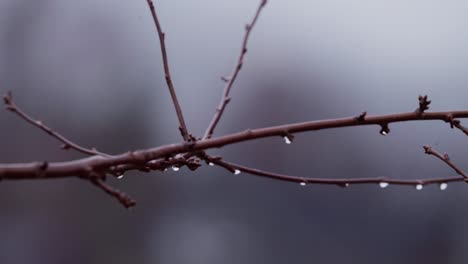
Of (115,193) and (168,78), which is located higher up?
(168,78)

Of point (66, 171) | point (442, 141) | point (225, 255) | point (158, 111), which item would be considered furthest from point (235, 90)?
point (66, 171)

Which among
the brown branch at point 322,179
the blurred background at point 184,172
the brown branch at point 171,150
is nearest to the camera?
the brown branch at point 171,150

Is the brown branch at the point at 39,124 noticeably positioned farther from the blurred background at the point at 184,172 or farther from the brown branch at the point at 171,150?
the blurred background at the point at 184,172

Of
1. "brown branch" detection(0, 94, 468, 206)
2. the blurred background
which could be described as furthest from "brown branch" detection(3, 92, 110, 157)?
the blurred background

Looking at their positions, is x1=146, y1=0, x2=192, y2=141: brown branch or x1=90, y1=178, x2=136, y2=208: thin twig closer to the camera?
x1=90, y1=178, x2=136, y2=208: thin twig

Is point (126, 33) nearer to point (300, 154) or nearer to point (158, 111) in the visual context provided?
point (158, 111)

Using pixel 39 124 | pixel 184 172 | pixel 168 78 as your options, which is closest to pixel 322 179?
pixel 168 78

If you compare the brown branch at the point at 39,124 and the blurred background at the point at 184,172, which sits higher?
the blurred background at the point at 184,172

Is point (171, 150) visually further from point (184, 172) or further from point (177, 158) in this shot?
point (184, 172)

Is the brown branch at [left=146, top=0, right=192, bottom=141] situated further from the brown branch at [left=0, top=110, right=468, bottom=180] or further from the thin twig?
the thin twig

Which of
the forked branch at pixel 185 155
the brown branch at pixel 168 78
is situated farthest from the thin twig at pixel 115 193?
the brown branch at pixel 168 78

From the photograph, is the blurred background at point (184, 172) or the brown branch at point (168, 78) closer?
the brown branch at point (168, 78)
